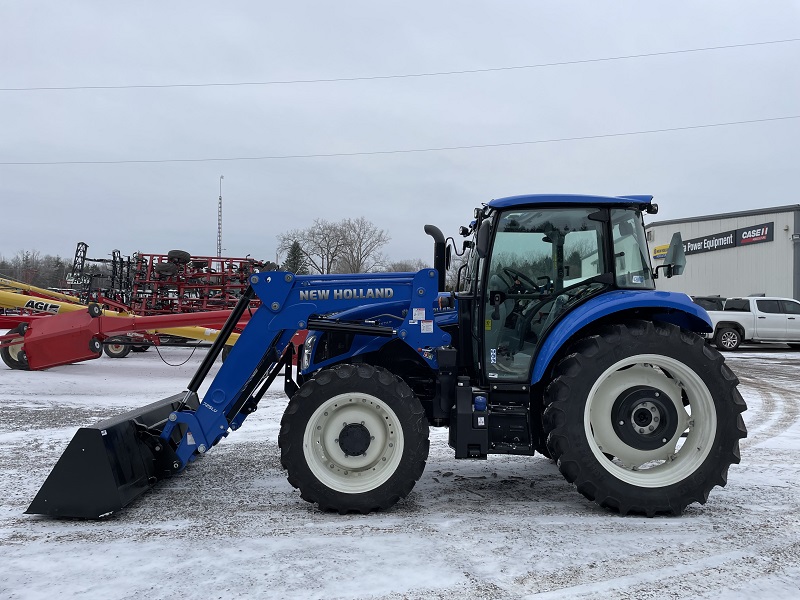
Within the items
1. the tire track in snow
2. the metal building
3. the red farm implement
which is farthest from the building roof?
the red farm implement

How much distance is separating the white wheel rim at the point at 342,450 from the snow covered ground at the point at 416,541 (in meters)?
0.26

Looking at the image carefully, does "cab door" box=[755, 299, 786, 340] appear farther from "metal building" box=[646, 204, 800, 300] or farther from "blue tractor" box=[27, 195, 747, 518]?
"blue tractor" box=[27, 195, 747, 518]

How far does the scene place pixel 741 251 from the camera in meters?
26.5

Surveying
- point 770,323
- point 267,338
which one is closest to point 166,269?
point 267,338

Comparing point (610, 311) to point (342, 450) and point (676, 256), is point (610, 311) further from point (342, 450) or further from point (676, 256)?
point (342, 450)

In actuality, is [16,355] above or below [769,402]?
above

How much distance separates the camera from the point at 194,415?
429 cm

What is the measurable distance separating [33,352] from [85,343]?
1.01 m

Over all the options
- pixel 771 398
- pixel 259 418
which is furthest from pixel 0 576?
pixel 771 398

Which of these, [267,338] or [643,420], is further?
[267,338]

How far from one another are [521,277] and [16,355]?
35.8 ft

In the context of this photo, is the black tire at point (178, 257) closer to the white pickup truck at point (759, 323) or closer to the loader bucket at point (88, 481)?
the loader bucket at point (88, 481)

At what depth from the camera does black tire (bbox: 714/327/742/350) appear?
18.4 m

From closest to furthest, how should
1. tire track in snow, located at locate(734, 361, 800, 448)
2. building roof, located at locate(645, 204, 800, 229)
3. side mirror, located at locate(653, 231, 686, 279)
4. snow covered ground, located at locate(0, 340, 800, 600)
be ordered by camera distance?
1. snow covered ground, located at locate(0, 340, 800, 600)
2. side mirror, located at locate(653, 231, 686, 279)
3. tire track in snow, located at locate(734, 361, 800, 448)
4. building roof, located at locate(645, 204, 800, 229)
